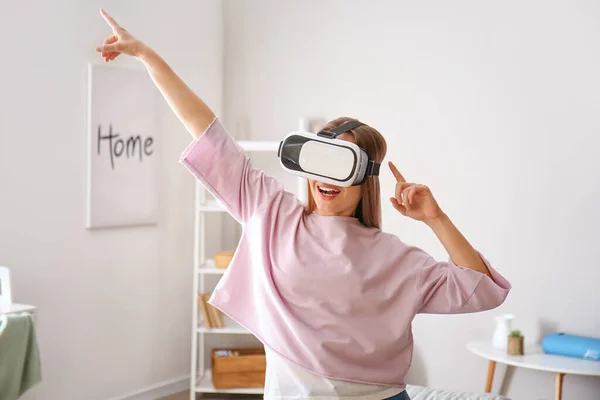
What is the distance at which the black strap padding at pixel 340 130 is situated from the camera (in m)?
1.50

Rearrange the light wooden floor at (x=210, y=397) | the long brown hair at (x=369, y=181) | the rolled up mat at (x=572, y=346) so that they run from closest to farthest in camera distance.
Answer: the long brown hair at (x=369, y=181), the rolled up mat at (x=572, y=346), the light wooden floor at (x=210, y=397)

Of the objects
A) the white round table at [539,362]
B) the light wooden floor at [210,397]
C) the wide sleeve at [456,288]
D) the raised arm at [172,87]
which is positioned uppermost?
the raised arm at [172,87]

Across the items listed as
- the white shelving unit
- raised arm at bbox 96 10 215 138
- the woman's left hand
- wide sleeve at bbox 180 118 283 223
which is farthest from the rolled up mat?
raised arm at bbox 96 10 215 138

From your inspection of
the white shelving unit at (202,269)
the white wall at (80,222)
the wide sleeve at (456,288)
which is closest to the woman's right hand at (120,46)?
the wide sleeve at (456,288)

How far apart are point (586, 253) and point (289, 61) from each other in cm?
196

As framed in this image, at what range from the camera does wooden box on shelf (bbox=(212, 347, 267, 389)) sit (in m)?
4.17

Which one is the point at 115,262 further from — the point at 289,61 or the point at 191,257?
the point at 289,61

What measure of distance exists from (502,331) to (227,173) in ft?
7.56

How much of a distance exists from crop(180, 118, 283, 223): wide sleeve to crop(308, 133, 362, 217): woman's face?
0.08 m

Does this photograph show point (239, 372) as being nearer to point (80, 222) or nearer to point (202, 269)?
point (202, 269)

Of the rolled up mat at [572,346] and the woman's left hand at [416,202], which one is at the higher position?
the woman's left hand at [416,202]

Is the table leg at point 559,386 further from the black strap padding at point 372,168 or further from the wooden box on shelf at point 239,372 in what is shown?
the black strap padding at point 372,168

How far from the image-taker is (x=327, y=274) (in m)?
1.47

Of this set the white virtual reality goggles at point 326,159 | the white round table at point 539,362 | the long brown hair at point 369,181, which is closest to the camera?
the white virtual reality goggles at point 326,159
